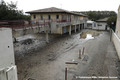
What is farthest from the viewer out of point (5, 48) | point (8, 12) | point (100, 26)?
point (100, 26)

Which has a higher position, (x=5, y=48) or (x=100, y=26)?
(x=100, y=26)

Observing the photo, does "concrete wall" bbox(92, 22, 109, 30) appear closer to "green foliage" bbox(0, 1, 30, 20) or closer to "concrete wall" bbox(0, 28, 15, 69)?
"green foliage" bbox(0, 1, 30, 20)

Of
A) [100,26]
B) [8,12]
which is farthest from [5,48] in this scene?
[100,26]

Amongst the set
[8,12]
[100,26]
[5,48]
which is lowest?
[5,48]

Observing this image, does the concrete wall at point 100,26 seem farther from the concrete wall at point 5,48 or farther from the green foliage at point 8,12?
the concrete wall at point 5,48

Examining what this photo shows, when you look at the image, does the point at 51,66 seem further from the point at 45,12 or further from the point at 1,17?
the point at 45,12

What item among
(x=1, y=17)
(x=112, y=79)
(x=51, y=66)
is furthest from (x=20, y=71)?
(x=1, y=17)

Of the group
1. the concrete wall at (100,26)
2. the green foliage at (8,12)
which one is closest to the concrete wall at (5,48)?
the green foliage at (8,12)

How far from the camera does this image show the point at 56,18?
25828 mm

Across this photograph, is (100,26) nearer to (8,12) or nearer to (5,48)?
(8,12)

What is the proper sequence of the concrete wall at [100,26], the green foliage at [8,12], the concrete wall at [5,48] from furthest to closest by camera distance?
1. the concrete wall at [100,26]
2. the green foliage at [8,12]
3. the concrete wall at [5,48]

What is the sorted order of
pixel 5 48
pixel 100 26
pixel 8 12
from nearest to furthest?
1. pixel 5 48
2. pixel 8 12
3. pixel 100 26

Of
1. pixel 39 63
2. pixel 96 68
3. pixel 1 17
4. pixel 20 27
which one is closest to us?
pixel 96 68

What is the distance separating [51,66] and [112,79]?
5.03 meters
